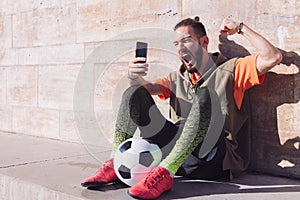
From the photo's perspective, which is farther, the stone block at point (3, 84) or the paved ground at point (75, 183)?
the stone block at point (3, 84)

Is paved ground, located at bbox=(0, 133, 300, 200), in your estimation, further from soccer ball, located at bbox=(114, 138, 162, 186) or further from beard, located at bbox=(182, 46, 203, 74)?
beard, located at bbox=(182, 46, 203, 74)

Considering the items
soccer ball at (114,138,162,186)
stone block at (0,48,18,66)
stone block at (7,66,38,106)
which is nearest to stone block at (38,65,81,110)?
stone block at (7,66,38,106)

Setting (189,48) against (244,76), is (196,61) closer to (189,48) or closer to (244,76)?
(189,48)

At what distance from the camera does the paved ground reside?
2.74m

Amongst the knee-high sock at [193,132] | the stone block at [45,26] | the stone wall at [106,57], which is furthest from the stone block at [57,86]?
the knee-high sock at [193,132]

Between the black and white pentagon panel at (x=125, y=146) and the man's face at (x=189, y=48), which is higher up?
the man's face at (x=189, y=48)

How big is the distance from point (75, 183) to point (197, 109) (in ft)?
3.40

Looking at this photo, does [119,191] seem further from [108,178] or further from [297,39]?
[297,39]

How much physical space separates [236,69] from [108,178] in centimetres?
115

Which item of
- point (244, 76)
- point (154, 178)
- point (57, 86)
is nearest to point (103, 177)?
point (154, 178)

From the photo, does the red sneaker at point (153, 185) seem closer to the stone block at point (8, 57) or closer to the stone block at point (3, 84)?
the stone block at point (8, 57)

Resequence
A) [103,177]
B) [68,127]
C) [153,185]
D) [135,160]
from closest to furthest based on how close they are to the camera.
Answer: [153,185]
[135,160]
[103,177]
[68,127]

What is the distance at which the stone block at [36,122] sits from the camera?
203 inches

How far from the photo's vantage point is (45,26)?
17.5 ft
